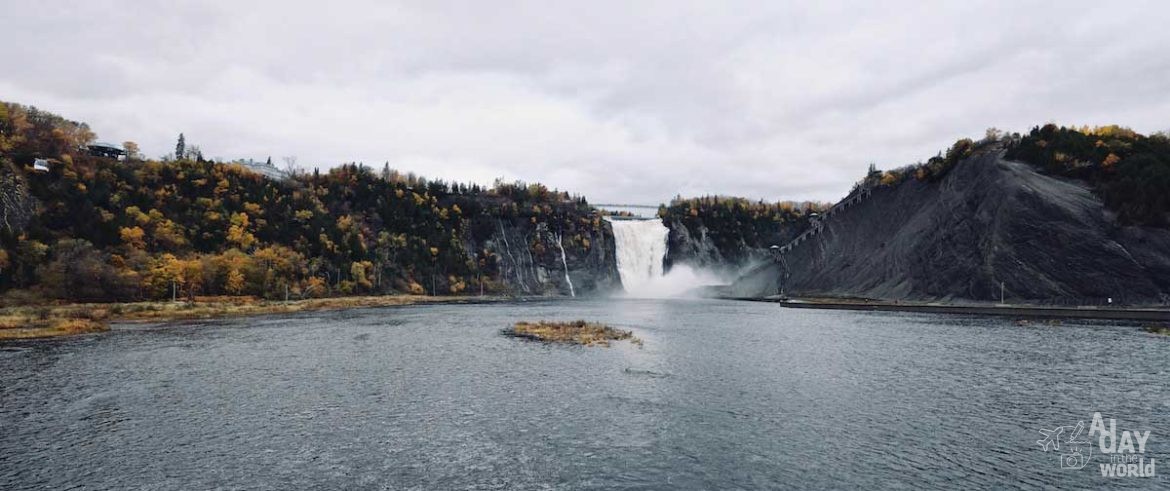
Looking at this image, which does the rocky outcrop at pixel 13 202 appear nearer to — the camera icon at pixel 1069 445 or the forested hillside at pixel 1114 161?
the camera icon at pixel 1069 445

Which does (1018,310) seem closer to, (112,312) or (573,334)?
(573,334)

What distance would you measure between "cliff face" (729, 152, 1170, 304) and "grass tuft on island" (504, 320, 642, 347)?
59.2 m

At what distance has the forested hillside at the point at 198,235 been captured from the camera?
93562 mm

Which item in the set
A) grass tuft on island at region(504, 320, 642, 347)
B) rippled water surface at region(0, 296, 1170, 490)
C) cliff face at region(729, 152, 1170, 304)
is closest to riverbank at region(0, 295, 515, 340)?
rippled water surface at region(0, 296, 1170, 490)

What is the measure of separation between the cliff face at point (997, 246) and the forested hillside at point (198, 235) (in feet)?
339

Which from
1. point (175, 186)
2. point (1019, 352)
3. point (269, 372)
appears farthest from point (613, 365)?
point (175, 186)

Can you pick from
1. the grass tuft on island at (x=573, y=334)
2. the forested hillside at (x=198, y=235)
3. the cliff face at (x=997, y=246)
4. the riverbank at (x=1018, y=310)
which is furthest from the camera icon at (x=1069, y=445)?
the forested hillside at (x=198, y=235)

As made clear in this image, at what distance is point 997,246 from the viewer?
78.9 m

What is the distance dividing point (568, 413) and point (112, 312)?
7952cm

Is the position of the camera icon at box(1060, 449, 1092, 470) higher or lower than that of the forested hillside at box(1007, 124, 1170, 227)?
lower

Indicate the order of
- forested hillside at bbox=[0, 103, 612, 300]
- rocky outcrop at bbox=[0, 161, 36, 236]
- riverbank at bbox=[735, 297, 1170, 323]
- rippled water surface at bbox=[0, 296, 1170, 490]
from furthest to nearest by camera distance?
rocky outcrop at bbox=[0, 161, 36, 236] < forested hillside at bbox=[0, 103, 612, 300] < riverbank at bbox=[735, 297, 1170, 323] < rippled water surface at bbox=[0, 296, 1170, 490]

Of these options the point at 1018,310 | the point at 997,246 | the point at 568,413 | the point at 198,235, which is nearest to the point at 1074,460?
the point at 568,413

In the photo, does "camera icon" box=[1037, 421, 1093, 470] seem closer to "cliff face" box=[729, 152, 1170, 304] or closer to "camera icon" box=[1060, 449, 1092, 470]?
"camera icon" box=[1060, 449, 1092, 470]

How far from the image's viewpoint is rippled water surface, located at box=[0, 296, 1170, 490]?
1636 centimetres
